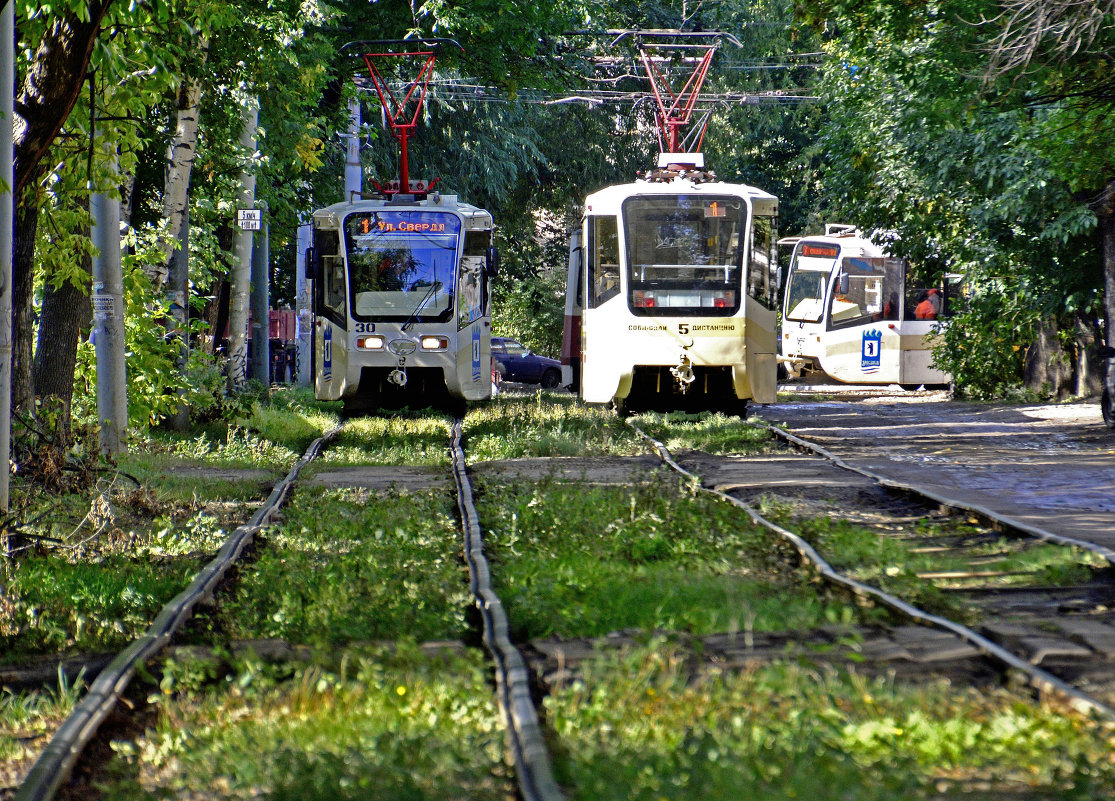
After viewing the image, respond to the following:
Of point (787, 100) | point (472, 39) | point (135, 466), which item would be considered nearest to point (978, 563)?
point (135, 466)

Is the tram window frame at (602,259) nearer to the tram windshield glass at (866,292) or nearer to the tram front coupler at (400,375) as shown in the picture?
the tram front coupler at (400,375)

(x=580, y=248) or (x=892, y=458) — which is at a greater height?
(x=580, y=248)

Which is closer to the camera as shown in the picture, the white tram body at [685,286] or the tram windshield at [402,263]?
the white tram body at [685,286]

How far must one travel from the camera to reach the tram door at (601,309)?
61.0 feet

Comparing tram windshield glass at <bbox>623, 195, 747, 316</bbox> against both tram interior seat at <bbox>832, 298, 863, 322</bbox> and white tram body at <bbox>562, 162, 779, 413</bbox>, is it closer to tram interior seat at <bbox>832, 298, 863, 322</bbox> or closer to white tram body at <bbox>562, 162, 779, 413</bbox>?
white tram body at <bbox>562, 162, 779, 413</bbox>

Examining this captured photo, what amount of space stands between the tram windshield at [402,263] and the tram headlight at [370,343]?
29 centimetres

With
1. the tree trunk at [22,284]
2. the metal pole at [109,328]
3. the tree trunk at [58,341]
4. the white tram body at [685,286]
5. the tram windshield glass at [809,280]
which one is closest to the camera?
the tree trunk at [22,284]

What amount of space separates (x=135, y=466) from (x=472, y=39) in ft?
37.8

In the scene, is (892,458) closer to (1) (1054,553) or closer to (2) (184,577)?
(1) (1054,553)

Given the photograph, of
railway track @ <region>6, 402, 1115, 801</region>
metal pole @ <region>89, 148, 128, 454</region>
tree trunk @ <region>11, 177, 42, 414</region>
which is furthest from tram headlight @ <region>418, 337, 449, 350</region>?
railway track @ <region>6, 402, 1115, 801</region>

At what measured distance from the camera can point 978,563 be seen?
822cm

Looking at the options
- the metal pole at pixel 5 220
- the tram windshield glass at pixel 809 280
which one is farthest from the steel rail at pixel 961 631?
the tram windshield glass at pixel 809 280

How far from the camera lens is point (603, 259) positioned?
18.8 m

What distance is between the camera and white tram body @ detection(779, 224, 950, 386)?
3008 centimetres
